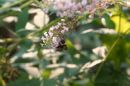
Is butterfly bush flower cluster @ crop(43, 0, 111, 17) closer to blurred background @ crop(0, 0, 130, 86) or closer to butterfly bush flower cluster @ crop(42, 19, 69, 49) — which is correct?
butterfly bush flower cluster @ crop(42, 19, 69, 49)

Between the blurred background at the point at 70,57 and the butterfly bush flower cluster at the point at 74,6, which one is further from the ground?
the butterfly bush flower cluster at the point at 74,6

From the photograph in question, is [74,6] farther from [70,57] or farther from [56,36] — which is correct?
[70,57]

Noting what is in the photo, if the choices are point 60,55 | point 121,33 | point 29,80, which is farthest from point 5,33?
point 121,33

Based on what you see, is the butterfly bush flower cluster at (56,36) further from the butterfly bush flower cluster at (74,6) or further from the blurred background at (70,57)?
the blurred background at (70,57)

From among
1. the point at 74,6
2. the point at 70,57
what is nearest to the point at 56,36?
the point at 74,6

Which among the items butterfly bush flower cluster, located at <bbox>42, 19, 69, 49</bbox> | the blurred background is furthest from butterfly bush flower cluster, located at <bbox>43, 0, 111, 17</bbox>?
the blurred background

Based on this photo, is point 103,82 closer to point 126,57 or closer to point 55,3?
point 126,57

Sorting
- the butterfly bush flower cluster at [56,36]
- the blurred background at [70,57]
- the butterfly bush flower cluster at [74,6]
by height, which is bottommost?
the blurred background at [70,57]

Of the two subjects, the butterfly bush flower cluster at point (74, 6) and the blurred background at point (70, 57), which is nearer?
the butterfly bush flower cluster at point (74, 6)

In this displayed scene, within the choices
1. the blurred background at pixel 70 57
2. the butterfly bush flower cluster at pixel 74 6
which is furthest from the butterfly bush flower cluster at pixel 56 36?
the blurred background at pixel 70 57
